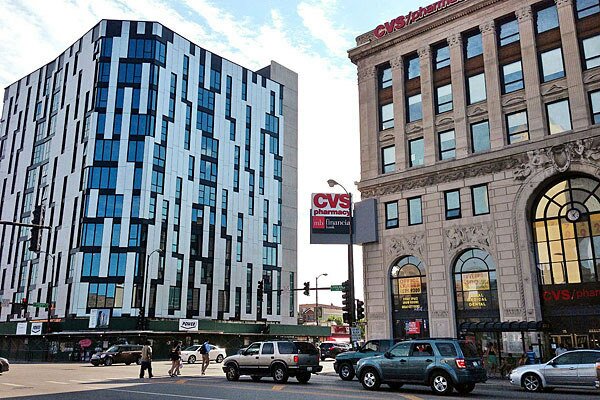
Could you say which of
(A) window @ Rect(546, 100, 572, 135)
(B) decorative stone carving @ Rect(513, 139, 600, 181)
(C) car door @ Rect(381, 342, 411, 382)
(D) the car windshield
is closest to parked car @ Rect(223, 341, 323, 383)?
(C) car door @ Rect(381, 342, 411, 382)

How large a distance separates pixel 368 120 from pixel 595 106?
1448 centimetres

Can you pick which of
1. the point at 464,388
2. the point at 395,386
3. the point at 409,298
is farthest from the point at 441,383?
the point at 409,298

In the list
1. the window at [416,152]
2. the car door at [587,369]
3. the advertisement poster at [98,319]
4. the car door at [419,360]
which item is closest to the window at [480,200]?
the window at [416,152]

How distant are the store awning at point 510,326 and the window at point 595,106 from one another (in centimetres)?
1142

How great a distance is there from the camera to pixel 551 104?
3048 centimetres

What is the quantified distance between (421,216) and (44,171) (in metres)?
54.9

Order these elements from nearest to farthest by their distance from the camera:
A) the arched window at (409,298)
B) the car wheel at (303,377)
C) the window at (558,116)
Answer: the car wheel at (303,377), the window at (558,116), the arched window at (409,298)

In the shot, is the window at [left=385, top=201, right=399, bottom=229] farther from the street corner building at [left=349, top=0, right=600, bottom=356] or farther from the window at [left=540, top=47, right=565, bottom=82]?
the window at [left=540, top=47, right=565, bottom=82]

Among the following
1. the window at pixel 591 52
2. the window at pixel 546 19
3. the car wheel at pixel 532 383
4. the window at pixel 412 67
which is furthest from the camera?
the window at pixel 412 67

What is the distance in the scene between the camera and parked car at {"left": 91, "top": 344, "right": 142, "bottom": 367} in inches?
1587

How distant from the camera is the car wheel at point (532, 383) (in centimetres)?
1969

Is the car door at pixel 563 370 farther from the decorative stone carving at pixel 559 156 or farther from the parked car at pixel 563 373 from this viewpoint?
the decorative stone carving at pixel 559 156

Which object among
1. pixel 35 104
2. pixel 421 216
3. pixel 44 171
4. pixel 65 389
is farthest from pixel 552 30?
pixel 35 104

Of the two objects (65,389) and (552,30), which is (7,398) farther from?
(552,30)
